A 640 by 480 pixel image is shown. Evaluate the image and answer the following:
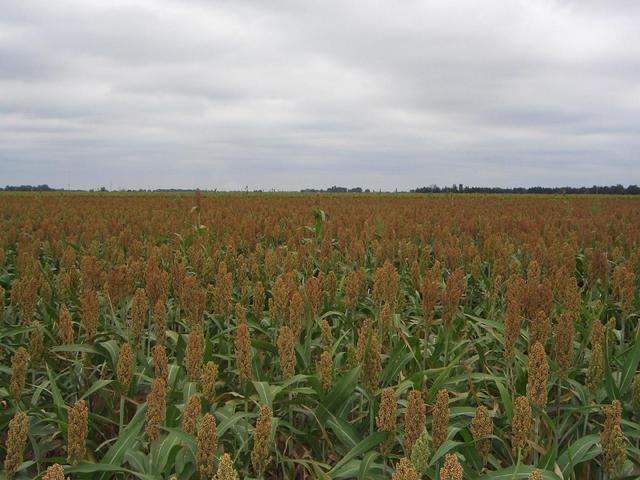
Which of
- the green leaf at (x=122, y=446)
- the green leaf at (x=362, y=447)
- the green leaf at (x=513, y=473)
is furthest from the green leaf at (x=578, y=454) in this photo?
the green leaf at (x=122, y=446)

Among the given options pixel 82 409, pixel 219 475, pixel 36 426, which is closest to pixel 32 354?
pixel 36 426

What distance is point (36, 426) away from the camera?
2.65 meters

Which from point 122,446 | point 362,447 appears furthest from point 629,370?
point 122,446

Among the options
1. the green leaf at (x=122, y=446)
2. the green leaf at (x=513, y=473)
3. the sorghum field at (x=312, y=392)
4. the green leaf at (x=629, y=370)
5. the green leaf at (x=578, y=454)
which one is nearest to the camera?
the sorghum field at (x=312, y=392)

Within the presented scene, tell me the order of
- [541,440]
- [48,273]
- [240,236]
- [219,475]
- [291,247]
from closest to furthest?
1. [219,475]
2. [541,440]
3. [48,273]
4. [291,247]
5. [240,236]

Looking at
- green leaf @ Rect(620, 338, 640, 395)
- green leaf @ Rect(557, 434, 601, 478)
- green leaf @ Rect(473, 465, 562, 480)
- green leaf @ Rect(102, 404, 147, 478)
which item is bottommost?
green leaf @ Rect(557, 434, 601, 478)

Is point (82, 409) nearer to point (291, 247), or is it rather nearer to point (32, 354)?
point (32, 354)

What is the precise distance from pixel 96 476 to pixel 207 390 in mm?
722

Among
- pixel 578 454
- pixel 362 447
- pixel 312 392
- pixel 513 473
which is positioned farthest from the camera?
pixel 312 392

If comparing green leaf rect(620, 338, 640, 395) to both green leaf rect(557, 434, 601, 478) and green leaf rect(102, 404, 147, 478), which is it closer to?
green leaf rect(557, 434, 601, 478)

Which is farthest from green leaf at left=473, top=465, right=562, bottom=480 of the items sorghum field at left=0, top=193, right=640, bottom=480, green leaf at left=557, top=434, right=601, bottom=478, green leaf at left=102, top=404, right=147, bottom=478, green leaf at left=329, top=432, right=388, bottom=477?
green leaf at left=102, top=404, right=147, bottom=478

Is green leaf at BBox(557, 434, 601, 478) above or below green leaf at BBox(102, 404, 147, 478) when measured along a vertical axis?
below

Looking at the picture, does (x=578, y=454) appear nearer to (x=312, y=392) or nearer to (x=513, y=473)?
(x=513, y=473)

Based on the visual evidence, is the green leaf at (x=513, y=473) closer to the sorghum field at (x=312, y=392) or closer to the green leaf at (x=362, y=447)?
the sorghum field at (x=312, y=392)
